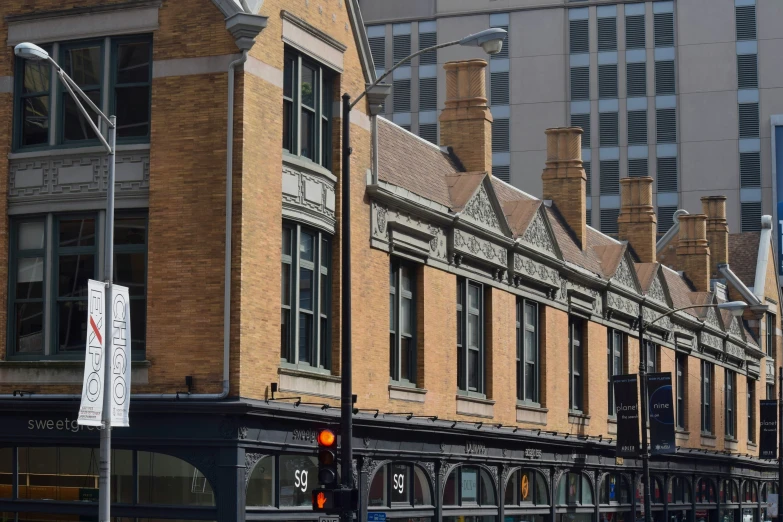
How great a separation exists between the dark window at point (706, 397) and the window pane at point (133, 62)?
35.0 m

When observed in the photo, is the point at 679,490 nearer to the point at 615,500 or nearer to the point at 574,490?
the point at 615,500

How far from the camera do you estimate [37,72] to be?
86.1 ft

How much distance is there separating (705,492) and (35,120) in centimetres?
3689

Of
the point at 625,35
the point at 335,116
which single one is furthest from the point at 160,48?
the point at 625,35

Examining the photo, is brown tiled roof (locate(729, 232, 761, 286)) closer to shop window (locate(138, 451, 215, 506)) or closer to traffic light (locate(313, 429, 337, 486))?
shop window (locate(138, 451, 215, 506))

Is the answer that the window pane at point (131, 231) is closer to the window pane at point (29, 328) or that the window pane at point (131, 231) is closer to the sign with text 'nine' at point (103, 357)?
the window pane at point (29, 328)

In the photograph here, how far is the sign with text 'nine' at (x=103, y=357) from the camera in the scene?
2027 cm

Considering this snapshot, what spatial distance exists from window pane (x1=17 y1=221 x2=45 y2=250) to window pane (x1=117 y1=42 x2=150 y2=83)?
3024 millimetres

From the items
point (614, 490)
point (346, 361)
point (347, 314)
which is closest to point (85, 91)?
point (347, 314)

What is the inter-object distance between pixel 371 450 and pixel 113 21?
9.88 metres

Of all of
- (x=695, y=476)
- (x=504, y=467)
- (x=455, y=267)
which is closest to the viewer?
(x=455, y=267)

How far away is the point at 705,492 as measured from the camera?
183 ft

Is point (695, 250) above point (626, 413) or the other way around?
above

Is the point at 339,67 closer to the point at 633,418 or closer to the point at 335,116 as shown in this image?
the point at 335,116
